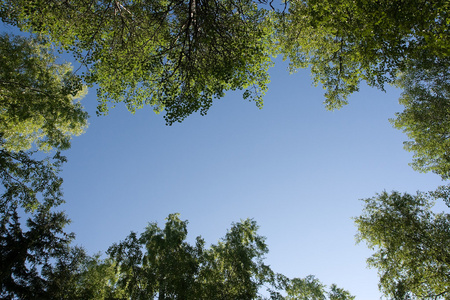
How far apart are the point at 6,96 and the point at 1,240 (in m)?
7.34

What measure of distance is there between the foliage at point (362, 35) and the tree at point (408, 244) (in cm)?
Result: 732

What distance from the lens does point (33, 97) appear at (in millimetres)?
13438

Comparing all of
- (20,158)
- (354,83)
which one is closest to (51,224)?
(20,158)

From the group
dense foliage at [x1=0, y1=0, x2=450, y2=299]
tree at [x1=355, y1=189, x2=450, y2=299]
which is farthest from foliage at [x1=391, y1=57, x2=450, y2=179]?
tree at [x1=355, y1=189, x2=450, y2=299]

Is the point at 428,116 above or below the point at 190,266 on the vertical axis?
above

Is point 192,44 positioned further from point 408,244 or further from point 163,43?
point 408,244

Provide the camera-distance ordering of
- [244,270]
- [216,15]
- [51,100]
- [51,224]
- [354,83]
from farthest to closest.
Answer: [244,270] < [51,100] < [51,224] < [354,83] < [216,15]

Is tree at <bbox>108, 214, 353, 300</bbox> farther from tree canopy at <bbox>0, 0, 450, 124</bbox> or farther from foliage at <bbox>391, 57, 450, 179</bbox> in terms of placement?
foliage at <bbox>391, 57, 450, 179</bbox>

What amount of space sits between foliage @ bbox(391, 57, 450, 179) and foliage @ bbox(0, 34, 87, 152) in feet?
69.6

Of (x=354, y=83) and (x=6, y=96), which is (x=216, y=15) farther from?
(x=6, y=96)

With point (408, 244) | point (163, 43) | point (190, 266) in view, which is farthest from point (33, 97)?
point (408, 244)

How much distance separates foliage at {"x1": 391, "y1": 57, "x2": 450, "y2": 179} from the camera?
15.3m

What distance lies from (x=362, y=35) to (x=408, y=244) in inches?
465

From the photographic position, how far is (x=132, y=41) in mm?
11742
